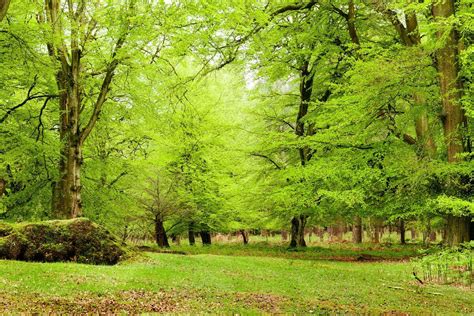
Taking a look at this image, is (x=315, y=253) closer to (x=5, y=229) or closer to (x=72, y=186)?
(x=72, y=186)

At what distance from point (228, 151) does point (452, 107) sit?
18.3 m

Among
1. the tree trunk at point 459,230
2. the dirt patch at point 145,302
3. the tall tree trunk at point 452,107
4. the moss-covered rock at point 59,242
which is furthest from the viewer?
the tree trunk at point 459,230

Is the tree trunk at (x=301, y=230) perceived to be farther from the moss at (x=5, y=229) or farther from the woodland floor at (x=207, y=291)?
the moss at (x=5, y=229)

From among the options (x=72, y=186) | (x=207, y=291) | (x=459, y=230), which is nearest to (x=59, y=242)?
(x=72, y=186)

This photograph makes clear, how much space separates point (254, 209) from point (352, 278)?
51.8ft

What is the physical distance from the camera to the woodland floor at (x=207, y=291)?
8.27 m

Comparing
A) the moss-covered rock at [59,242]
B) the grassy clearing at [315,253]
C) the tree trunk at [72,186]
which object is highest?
the tree trunk at [72,186]

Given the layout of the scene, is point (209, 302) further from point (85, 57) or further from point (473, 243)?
point (85, 57)

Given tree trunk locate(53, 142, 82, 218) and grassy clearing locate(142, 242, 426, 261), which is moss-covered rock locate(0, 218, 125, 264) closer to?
tree trunk locate(53, 142, 82, 218)

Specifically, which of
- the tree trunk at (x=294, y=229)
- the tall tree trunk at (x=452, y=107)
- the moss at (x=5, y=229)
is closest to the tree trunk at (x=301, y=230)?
the tree trunk at (x=294, y=229)

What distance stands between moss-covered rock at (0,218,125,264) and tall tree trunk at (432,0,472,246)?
11446mm

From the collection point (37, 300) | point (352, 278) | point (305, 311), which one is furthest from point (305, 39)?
point (37, 300)

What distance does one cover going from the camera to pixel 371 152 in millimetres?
18797

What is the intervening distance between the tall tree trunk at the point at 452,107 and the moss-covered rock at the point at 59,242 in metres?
11.4
